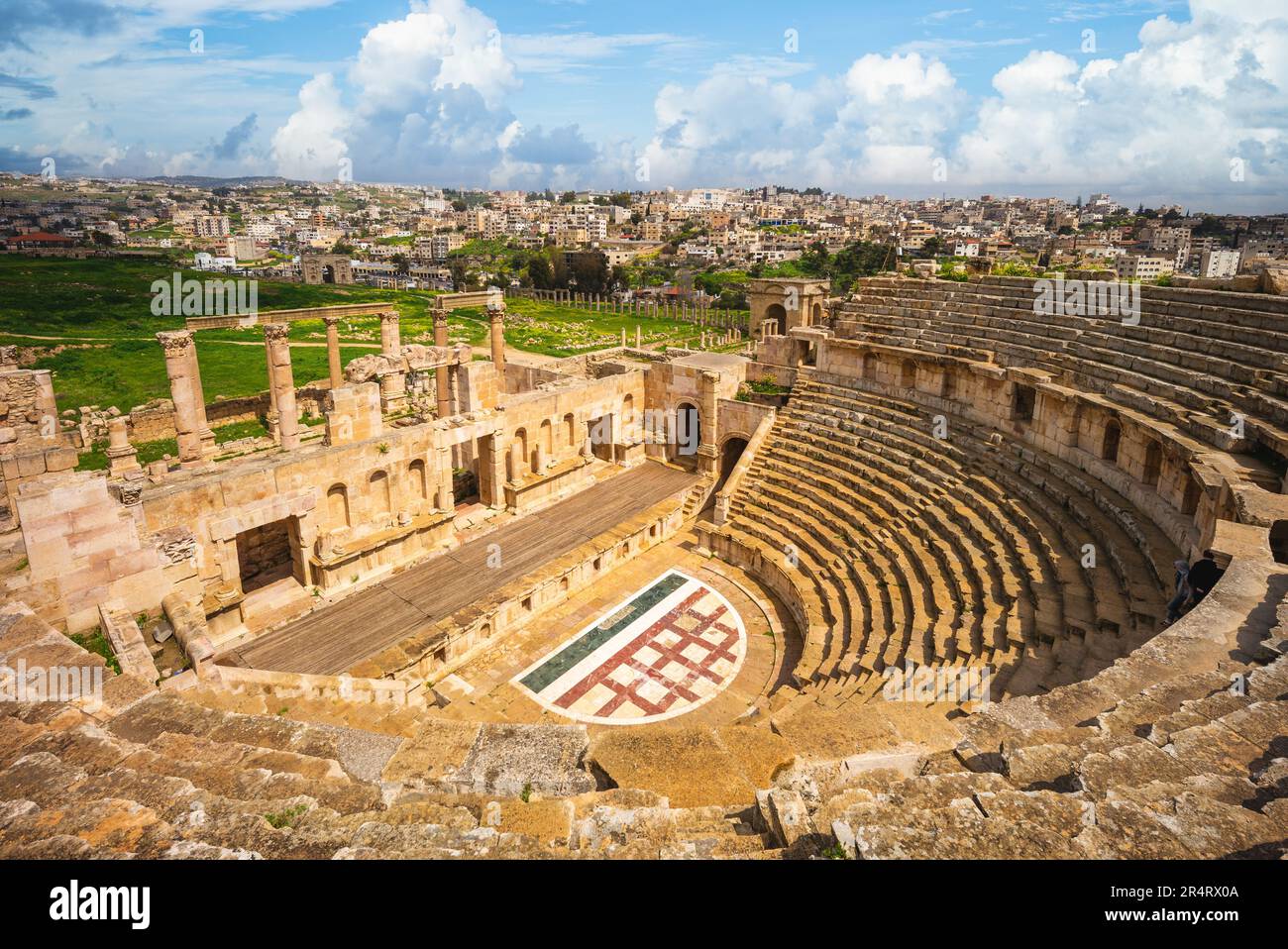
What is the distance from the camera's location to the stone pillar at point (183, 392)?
19688 mm

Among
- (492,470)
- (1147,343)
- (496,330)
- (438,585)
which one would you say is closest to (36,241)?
(496,330)

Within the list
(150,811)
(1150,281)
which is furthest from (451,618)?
(1150,281)

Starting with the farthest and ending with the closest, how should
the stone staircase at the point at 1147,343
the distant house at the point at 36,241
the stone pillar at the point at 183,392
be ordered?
the distant house at the point at 36,241
the stone pillar at the point at 183,392
the stone staircase at the point at 1147,343

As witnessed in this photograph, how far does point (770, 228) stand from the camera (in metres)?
161

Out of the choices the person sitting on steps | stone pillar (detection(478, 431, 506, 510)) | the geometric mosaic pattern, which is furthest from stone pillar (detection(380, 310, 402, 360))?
the person sitting on steps

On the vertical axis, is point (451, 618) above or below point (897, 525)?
below

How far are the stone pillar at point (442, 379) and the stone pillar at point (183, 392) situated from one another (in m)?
6.98

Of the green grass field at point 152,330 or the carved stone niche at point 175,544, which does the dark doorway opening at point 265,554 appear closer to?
the carved stone niche at point 175,544

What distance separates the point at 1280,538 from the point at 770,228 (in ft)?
535

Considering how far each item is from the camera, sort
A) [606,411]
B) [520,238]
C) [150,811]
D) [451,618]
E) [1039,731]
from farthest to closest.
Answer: [520,238]
[606,411]
[451,618]
[1039,731]
[150,811]

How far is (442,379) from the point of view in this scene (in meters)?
23.2

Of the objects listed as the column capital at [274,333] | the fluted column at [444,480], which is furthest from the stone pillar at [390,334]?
the fluted column at [444,480]

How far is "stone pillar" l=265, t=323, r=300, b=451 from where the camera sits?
22.2 meters

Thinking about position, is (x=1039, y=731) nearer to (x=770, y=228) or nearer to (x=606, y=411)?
(x=606, y=411)
